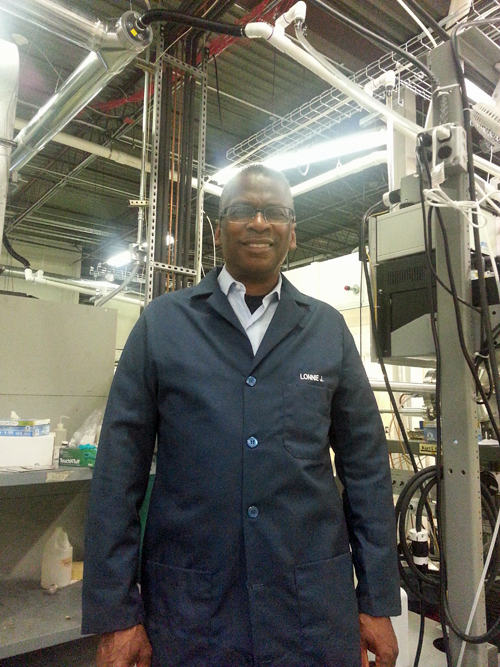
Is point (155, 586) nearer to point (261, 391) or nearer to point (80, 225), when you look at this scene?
point (261, 391)

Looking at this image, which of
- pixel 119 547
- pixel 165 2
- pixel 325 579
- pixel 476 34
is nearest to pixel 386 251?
pixel 476 34

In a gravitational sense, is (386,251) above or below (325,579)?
above

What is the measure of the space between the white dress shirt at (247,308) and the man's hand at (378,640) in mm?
715

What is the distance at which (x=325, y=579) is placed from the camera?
1.01 metres

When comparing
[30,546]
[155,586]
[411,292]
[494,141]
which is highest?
[494,141]

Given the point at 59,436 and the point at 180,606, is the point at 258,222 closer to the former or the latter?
the point at 180,606

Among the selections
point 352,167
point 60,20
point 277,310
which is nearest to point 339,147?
point 352,167

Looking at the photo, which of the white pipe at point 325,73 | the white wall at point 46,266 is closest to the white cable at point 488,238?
the white pipe at point 325,73

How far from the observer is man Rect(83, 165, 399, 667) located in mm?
958

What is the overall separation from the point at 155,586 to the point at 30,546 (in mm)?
1187

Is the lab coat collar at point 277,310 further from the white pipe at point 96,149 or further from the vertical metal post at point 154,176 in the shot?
the white pipe at point 96,149

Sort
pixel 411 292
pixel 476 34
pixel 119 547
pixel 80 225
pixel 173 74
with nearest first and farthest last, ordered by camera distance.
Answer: pixel 119 547
pixel 476 34
pixel 411 292
pixel 173 74
pixel 80 225

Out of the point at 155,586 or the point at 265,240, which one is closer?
the point at 155,586

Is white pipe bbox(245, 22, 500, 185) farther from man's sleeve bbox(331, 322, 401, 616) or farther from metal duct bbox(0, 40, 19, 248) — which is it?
man's sleeve bbox(331, 322, 401, 616)
